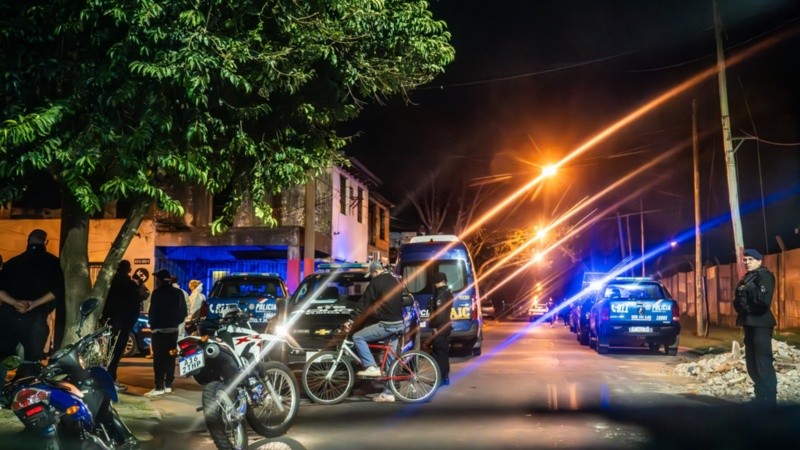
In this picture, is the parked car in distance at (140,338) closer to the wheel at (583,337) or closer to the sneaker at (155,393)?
the sneaker at (155,393)

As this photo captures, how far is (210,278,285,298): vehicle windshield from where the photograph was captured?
1756cm

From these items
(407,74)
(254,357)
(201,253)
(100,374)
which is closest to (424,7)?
(407,74)

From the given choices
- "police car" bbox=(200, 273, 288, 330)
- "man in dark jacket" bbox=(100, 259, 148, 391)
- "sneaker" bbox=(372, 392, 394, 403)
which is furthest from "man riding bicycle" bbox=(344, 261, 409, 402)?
"police car" bbox=(200, 273, 288, 330)

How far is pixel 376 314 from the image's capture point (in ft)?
33.4

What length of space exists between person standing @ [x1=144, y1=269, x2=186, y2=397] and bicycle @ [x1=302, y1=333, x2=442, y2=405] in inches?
86.3

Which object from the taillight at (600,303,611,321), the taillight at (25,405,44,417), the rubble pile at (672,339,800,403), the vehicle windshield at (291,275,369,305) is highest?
the vehicle windshield at (291,275,369,305)

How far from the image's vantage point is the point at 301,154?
10.3 metres

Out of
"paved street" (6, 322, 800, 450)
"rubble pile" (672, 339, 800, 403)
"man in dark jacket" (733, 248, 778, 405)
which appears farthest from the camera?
"rubble pile" (672, 339, 800, 403)

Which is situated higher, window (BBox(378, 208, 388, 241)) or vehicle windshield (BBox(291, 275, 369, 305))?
window (BBox(378, 208, 388, 241))

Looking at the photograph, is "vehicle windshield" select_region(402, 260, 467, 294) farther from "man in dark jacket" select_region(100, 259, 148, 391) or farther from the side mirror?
the side mirror

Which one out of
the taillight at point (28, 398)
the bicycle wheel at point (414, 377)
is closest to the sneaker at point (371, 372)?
the bicycle wheel at point (414, 377)

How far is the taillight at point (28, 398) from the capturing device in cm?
552

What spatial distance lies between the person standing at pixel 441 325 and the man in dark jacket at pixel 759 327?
4.41m

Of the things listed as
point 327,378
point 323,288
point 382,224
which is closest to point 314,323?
point 323,288
